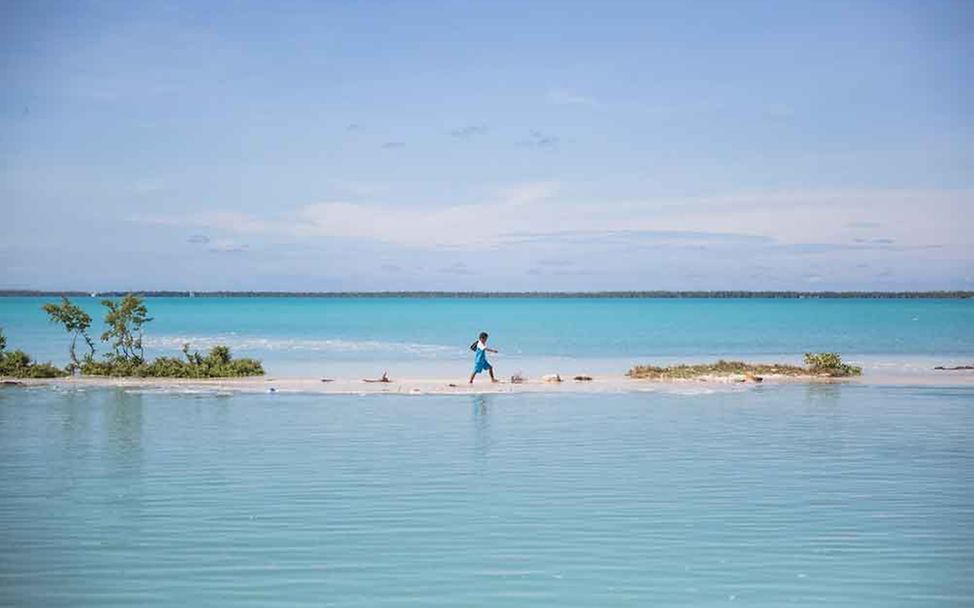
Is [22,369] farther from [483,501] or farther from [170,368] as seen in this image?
[483,501]

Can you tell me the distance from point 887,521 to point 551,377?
1840 cm

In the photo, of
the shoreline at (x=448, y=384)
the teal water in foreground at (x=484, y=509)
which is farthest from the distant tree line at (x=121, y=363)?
the teal water in foreground at (x=484, y=509)

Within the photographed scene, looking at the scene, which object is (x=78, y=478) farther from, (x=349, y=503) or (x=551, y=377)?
(x=551, y=377)

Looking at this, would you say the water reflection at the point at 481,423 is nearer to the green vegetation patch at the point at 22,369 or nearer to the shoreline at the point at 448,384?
the shoreline at the point at 448,384

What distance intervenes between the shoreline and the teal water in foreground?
5.19m

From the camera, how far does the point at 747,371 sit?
3225 cm

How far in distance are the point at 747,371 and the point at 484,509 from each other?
21336 mm

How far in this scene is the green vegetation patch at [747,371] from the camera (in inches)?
1246

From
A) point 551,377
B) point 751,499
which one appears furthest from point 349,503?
point 551,377

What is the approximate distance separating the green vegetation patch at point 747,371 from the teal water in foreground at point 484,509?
30.4 ft

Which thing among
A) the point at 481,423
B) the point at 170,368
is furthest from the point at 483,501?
the point at 170,368

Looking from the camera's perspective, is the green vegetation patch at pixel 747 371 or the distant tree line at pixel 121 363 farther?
the green vegetation patch at pixel 747 371

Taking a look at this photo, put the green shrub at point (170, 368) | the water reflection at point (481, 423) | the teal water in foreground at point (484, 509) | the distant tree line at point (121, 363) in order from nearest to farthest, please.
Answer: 1. the teal water in foreground at point (484, 509)
2. the water reflection at point (481, 423)
3. the distant tree line at point (121, 363)
4. the green shrub at point (170, 368)

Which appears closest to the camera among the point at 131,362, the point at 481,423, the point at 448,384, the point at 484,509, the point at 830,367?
the point at 484,509
